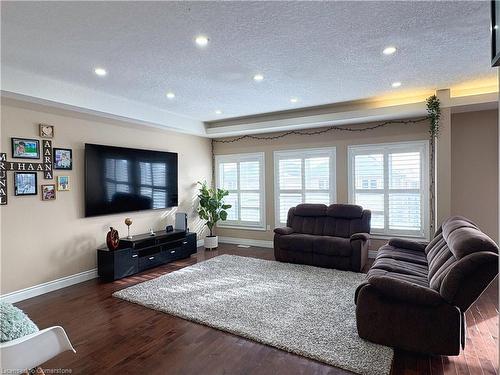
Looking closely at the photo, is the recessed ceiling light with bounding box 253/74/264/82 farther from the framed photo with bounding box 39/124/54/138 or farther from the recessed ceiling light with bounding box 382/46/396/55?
the framed photo with bounding box 39/124/54/138

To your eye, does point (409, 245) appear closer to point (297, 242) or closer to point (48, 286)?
point (297, 242)

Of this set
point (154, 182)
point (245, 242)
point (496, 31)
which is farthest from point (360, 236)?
point (154, 182)

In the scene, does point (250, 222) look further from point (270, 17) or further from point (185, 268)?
point (270, 17)

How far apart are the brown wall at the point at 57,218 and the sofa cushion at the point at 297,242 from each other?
2.49 meters

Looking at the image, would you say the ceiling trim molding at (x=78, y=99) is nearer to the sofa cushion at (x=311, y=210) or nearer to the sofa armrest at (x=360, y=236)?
the sofa cushion at (x=311, y=210)

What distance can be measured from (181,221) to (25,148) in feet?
9.20

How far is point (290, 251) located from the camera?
5109mm

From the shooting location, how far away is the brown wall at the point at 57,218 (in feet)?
12.1

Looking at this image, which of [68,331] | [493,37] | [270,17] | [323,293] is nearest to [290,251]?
[323,293]

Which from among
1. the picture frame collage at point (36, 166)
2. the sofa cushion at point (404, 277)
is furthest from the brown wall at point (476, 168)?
the picture frame collage at point (36, 166)

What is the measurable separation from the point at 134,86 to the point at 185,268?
2925 mm

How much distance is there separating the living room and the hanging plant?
1.1 inches

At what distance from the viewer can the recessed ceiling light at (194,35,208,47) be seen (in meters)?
2.68

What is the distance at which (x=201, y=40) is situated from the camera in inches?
107
